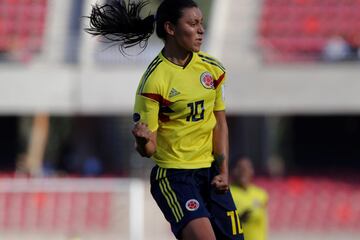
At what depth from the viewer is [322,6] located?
60.6 feet

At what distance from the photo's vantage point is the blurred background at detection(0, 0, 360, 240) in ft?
48.3

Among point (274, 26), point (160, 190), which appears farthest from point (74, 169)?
point (160, 190)

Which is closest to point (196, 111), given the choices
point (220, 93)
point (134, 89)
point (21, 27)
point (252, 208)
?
point (220, 93)

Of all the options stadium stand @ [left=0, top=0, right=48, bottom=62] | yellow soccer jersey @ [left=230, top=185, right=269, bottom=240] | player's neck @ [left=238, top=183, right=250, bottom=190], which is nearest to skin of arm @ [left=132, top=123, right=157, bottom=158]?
yellow soccer jersey @ [left=230, top=185, right=269, bottom=240]

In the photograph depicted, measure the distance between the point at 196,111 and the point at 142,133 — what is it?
1.69 ft

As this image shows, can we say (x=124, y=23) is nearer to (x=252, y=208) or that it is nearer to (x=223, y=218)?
(x=223, y=218)

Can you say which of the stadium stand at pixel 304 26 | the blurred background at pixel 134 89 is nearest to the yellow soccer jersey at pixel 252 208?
the blurred background at pixel 134 89

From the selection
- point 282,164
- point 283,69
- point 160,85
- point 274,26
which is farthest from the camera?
point 282,164

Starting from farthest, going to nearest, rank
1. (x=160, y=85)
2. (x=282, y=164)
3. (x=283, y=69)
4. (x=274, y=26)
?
(x=282, y=164)
(x=274, y=26)
(x=283, y=69)
(x=160, y=85)

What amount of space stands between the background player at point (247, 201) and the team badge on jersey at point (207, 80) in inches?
125

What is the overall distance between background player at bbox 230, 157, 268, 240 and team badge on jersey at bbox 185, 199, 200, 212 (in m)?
3.10

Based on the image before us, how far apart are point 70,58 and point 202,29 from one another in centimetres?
1113

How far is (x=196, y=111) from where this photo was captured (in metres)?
5.71

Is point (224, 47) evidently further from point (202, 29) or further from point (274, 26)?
point (202, 29)
